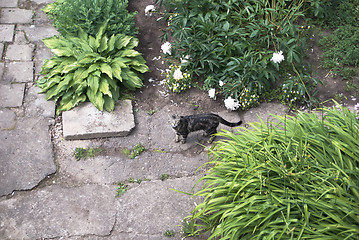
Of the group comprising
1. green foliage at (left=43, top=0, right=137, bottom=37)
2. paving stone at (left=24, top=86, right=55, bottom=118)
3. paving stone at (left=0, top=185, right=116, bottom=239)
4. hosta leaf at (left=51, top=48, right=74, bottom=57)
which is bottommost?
paving stone at (left=0, top=185, right=116, bottom=239)

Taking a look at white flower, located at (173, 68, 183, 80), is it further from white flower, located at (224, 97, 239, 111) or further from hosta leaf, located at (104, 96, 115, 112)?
hosta leaf, located at (104, 96, 115, 112)

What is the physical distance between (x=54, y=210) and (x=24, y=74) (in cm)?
232

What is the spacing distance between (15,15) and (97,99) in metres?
2.64

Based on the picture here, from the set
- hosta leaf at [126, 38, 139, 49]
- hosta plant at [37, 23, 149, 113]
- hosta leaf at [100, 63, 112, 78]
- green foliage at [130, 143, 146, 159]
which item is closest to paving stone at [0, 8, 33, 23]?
hosta plant at [37, 23, 149, 113]

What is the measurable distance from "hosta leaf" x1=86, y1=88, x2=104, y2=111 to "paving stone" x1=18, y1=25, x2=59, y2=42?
1.70 metres

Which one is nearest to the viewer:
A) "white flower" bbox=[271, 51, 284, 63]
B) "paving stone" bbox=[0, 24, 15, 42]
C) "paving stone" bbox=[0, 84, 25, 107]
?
"white flower" bbox=[271, 51, 284, 63]

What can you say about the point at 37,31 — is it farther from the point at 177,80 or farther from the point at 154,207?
the point at 154,207

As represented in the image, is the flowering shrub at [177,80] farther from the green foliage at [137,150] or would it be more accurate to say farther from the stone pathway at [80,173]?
the green foliage at [137,150]

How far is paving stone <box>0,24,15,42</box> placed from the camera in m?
5.84

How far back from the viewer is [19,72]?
5.39 m

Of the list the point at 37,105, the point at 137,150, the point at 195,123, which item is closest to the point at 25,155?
the point at 37,105

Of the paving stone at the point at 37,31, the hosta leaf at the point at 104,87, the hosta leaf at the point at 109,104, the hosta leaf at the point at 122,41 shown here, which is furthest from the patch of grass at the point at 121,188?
the paving stone at the point at 37,31

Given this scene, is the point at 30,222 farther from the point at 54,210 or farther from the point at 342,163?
the point at 342,163

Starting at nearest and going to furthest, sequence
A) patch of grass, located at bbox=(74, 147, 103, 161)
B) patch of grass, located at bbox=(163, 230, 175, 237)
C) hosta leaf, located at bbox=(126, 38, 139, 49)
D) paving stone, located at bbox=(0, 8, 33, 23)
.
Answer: patch of grass, located at bbox=(163, 230, 175, 237) < patch of grass, located at bbox=(74, 147, 103, 161) < hosta leaf, located at bbox=(126, 38, 139, 49) < paving stone, located at bbox=(0, 8, 33, 23)
